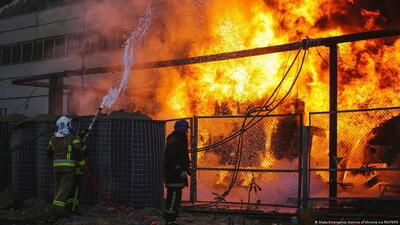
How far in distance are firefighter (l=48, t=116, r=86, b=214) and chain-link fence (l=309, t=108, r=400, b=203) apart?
425 cm

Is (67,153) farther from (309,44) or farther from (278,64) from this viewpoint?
(278,64)

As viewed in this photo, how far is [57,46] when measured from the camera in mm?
23828

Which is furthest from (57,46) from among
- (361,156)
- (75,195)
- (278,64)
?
(361,156)

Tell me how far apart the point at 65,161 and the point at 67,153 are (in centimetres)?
15

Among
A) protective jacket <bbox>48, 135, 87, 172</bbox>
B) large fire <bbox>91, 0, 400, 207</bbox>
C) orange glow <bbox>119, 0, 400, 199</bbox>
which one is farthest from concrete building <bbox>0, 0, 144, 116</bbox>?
protective jacket <bbox>48, 135, 87, 172</bbox>

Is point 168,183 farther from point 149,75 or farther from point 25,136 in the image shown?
point 149,75

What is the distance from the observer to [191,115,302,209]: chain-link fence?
9.60 meters

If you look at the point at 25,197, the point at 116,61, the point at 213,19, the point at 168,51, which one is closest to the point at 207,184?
the point at 25,197

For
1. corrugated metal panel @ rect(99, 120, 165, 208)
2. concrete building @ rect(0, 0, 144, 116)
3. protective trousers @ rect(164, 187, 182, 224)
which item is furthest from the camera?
concrete building @ rect(0, 0, 144, 116)

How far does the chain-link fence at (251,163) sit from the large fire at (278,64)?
0.07 metres

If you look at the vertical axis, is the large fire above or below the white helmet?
above

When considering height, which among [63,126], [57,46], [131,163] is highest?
[57,46]

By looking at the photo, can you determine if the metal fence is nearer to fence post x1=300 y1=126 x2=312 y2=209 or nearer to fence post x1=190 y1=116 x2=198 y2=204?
fence post x1=190 y1=116 x2=198 y2=204

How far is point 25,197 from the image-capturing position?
9797mm
